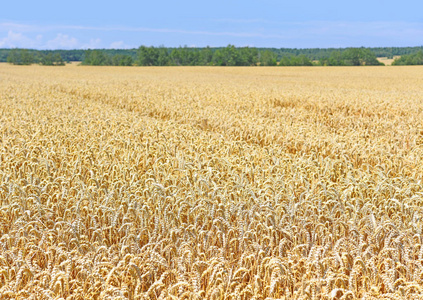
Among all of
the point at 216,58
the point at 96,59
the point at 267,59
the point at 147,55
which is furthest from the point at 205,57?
the point at 96,59

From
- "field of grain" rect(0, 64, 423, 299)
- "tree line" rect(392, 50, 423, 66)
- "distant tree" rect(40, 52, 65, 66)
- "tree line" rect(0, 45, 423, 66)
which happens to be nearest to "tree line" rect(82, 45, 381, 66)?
"tree line" rect(0, 45, 423, 66)

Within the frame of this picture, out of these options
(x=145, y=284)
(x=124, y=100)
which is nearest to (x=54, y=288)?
(x=145, y=284)

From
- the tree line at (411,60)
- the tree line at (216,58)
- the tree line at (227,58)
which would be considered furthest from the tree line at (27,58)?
the tree line at (411,60)

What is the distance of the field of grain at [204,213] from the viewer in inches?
113

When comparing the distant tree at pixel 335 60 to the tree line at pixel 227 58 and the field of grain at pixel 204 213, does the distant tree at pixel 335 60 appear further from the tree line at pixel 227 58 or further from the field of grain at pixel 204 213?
the field of grain at pixel 204 213

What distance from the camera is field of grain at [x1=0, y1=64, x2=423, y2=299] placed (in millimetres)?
2875

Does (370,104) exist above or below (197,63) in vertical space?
below

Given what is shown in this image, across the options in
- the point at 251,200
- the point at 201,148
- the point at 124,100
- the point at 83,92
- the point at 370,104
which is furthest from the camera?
the point at 83,92

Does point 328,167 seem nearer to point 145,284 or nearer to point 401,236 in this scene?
point 401,236

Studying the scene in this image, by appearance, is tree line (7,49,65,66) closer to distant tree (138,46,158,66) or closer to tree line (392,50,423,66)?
distant tree (138,46,158,66)

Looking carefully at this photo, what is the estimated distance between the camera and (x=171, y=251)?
349 cm

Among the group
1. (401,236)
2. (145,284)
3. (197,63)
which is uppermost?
(197,63)

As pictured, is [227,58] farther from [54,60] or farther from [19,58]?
[19,58]

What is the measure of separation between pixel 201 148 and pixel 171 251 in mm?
3332
